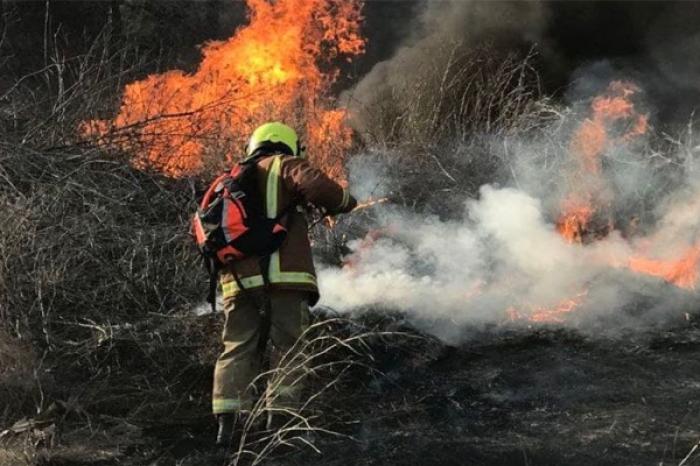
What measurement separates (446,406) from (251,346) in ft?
4.07

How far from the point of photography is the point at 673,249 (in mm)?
6199

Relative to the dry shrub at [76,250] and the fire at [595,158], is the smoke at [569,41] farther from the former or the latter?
the dry shrub at [76,250]

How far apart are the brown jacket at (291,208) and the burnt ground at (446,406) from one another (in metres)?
0.88

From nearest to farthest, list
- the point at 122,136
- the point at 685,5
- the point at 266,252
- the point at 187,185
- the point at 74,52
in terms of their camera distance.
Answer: the point at 266,252 < the point at 122,136 < the point at 187,185 < the point at 685,5 < the point at 74,52

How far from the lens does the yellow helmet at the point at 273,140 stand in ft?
14.3

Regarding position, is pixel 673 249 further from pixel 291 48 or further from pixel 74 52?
pixel 74 52

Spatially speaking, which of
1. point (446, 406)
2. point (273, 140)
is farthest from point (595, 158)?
point (273, 140)

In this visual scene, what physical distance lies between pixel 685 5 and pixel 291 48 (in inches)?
A: 196

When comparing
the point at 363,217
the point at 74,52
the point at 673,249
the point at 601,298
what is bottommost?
the point at 601,298

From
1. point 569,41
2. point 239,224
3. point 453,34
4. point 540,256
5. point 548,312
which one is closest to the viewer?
point 239,224

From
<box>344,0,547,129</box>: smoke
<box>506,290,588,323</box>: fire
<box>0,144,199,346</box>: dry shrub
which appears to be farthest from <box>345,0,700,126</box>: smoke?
<box>506,290,588,323</box>: fire

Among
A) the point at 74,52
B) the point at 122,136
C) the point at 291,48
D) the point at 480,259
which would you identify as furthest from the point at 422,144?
the point at 74,52

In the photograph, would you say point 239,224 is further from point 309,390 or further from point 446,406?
point 446,406

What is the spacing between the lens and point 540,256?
243 inches
